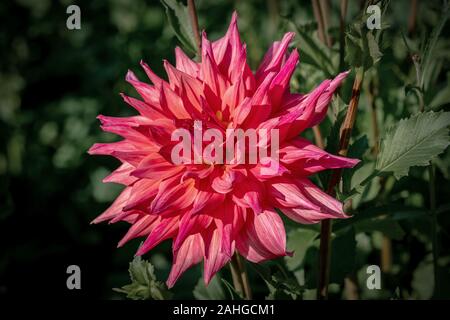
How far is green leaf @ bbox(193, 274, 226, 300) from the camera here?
1.13 m

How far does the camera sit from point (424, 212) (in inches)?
41.1

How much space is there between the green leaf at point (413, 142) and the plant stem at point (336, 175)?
0.07 m

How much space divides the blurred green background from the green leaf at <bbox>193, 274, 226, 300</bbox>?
3cm

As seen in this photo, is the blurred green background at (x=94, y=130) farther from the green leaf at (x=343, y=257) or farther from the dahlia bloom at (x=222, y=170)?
the dahlia bloom at (x=222, y=170)

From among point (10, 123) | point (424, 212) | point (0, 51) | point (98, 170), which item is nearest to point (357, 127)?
point (424, 212)

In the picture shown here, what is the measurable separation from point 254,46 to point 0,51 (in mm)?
1036

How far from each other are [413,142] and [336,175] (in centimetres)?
13

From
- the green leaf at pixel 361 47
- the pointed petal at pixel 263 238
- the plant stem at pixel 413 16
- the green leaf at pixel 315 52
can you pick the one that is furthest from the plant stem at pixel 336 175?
the plant stem at pixel 413 16

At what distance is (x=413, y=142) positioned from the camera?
84 cm

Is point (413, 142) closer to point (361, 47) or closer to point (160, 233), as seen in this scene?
point (361, 47)

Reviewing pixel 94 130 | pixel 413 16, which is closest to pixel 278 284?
Answer: pixel 413 16

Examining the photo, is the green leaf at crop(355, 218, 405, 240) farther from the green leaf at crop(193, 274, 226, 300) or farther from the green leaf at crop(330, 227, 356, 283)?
the green leaf at crop(193, 274, 226, 300)

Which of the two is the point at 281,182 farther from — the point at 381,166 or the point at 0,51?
the point at 0,51

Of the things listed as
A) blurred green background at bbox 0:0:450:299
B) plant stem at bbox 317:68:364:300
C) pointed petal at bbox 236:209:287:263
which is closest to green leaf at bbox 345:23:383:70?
plant stem at bbox 317:68:364:300
